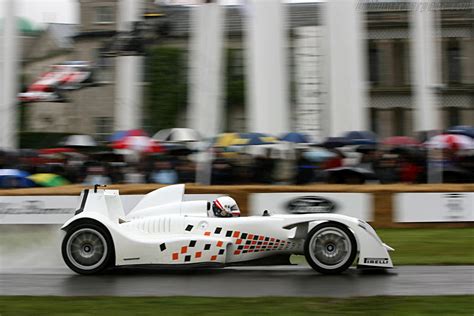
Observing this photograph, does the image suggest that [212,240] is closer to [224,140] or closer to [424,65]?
[224,140]

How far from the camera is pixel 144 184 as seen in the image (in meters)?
15.9

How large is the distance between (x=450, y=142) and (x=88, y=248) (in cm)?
1077

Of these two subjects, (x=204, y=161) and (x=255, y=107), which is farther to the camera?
(x=255, y=107)

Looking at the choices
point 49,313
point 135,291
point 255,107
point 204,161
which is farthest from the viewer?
point 255,107

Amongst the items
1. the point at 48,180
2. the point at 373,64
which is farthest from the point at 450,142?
the point at 373,64

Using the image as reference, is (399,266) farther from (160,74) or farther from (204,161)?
(160,74)

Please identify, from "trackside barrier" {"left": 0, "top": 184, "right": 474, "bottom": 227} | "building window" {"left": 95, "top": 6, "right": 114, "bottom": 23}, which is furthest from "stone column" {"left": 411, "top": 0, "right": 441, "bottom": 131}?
"building window" {"left": 95, "top": 6, "right": 114, "bottom": 23}

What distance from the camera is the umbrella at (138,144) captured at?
57.9 feet

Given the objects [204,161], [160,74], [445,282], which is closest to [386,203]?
[204,161]

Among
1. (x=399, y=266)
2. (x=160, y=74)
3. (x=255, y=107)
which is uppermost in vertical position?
(x=160, y=74)

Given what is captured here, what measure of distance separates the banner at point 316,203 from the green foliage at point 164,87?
97.4 ft

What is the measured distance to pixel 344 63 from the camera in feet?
72.3

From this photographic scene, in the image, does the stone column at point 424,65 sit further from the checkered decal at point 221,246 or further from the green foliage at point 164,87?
the green foliage at point 164,87

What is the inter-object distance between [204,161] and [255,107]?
542 centimetres
